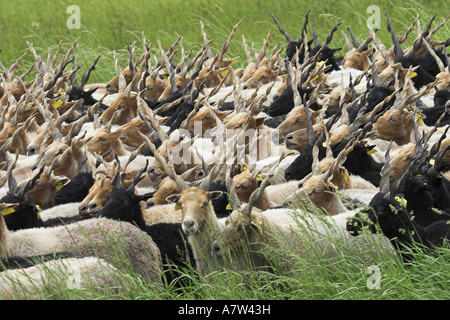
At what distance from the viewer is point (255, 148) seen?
25.7ft

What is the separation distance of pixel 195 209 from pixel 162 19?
43.7 ft

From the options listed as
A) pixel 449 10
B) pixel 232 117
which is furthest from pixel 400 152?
pixel 449 10

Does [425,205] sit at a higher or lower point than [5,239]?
lower

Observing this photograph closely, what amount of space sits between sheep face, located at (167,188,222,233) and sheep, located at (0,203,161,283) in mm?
307

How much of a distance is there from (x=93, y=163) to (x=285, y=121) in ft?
6.82

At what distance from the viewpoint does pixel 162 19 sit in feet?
59.6

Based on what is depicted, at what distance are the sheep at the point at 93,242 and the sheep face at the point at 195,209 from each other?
1.01ft

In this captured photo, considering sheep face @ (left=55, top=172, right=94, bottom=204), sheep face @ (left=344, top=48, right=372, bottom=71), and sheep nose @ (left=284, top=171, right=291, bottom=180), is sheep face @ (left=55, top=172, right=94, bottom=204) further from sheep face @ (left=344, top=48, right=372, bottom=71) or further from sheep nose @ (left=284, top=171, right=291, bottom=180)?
sheep face @ (left=344, top=48, right=372, bottom=71)

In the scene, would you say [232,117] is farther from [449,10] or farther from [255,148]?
[449,10]

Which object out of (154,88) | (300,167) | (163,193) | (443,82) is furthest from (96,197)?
(154,88)

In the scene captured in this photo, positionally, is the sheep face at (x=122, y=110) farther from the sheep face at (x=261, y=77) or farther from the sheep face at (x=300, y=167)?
the sheep face at (x=300, y=167)
